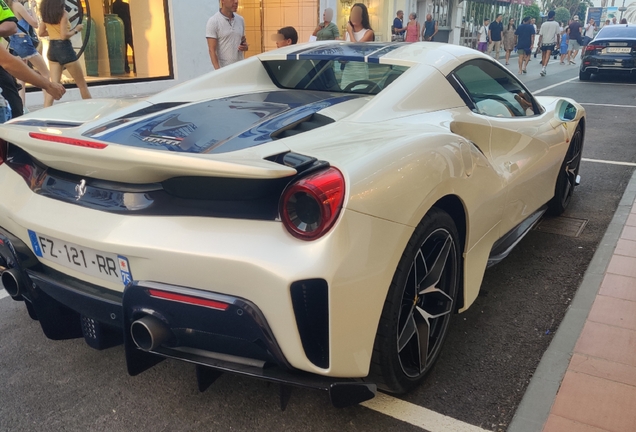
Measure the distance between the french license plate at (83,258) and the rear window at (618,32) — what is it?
17458 mm

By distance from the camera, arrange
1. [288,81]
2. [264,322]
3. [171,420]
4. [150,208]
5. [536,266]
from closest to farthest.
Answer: [264,322]
[150,208]
[171,420]
[288,81]
[536,266]

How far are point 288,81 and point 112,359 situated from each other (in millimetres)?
1868

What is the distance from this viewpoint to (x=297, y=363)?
1820 millimetres

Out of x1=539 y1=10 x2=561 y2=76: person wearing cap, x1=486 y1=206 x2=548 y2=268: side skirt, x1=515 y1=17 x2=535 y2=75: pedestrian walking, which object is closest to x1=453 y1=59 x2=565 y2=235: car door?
x1=486 y1=206 x2=548 y2=268: side skirt

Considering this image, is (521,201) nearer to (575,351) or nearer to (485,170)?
(485,170)

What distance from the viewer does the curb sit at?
7.35 feet

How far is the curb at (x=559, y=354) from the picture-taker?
224 cm

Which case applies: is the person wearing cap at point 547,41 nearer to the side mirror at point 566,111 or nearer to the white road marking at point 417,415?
the side mirror at point 566,111

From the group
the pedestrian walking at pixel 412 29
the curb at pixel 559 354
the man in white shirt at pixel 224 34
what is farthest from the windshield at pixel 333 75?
the pedestrian walking at pixel 412 29

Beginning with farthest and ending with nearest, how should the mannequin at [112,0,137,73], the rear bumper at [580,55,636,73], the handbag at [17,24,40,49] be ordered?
the rear bumper at [580,55,636,73] < the mannequin at [112,0,137,73] < the handbag at [17,24,40,49]

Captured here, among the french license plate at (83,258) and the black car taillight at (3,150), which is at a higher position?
the black car taillight at (3,150)

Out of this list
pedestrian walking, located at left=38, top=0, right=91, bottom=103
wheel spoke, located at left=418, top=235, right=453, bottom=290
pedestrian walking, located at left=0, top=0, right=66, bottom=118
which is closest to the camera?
wheel spoke, located at left=418, top=235, right=453, bottom=290

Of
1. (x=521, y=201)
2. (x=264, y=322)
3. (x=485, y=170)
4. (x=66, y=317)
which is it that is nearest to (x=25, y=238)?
(x=66, y=317)

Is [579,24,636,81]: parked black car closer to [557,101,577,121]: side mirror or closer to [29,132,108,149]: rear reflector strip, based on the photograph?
[557,101,577,121]: side mirror
